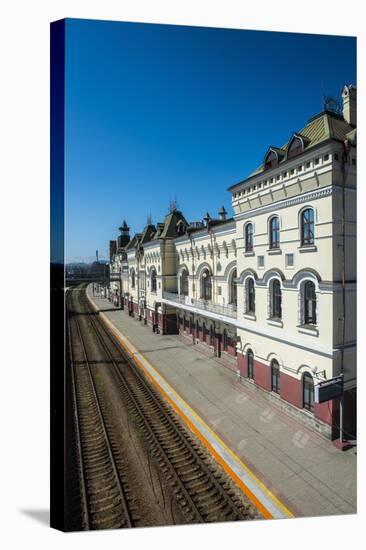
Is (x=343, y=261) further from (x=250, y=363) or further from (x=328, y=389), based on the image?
(x=250, y=363)

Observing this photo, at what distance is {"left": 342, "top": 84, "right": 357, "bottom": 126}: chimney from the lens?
4.91 meters

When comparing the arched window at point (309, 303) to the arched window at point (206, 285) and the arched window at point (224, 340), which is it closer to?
the arched window at point (224, 340)

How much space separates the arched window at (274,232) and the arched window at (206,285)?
413 centimetres

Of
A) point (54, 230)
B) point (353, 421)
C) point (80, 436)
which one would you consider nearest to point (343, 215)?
point (353, 421)

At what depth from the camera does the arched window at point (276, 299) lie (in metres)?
6.70

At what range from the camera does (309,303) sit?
5.94 metres

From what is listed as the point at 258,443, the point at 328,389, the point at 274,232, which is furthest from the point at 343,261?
the point at 258,443

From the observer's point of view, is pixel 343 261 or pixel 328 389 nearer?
pixel 328 389

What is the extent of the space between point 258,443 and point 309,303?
3162mm

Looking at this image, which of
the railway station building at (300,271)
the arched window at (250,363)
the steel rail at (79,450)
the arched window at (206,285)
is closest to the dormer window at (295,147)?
the railway station building at (300,271)

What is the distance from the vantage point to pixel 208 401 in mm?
6863

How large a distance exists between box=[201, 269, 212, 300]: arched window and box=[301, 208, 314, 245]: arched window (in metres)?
4.98

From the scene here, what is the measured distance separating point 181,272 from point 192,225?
1970 millimetres

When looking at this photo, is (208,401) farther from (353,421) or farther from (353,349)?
(353,349)
